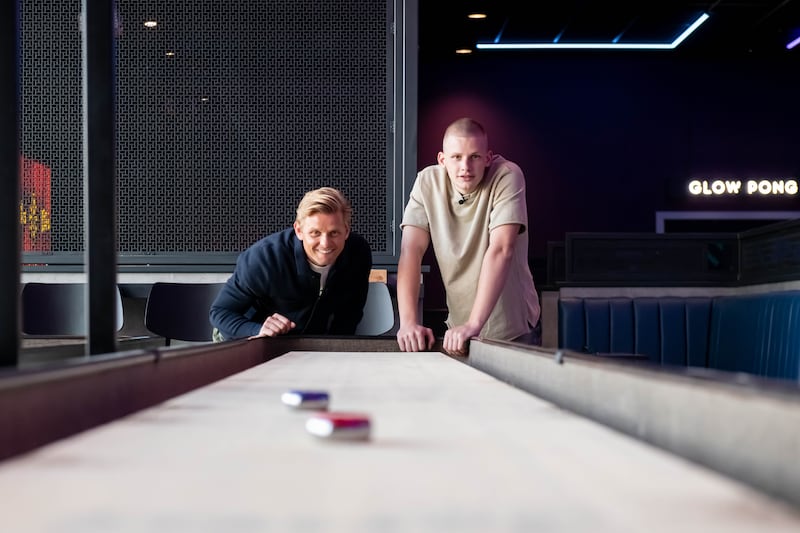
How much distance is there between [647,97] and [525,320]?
6.07 meters

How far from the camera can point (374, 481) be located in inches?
21.7

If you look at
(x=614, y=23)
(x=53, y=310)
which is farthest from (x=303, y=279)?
(x=614, y=23)

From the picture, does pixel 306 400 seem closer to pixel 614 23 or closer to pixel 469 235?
pixel 469 235

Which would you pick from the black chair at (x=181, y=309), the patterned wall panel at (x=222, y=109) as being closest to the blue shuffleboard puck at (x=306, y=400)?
the black chair at (x=181, y=309)

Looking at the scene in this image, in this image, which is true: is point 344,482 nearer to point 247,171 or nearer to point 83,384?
point 83,384

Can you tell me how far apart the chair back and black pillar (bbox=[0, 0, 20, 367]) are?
263cm

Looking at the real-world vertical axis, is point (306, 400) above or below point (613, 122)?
below

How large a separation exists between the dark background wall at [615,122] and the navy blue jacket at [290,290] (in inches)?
213

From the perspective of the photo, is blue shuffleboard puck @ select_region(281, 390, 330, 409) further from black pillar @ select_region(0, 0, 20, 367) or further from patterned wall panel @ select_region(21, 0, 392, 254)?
patterned wall panel @ select_region(21, 0, 392, 254)

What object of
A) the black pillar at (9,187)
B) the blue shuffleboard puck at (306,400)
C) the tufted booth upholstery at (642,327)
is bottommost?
the tufted booth upholstery at (642,327)

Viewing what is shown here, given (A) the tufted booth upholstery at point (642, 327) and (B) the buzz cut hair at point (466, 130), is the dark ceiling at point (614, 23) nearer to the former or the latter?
(A) the tufted booth upholstery at point (642, 327)

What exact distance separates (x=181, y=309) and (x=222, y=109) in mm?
1080

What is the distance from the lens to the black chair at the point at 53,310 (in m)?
3.87

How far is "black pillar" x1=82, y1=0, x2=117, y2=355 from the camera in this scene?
1.24m
